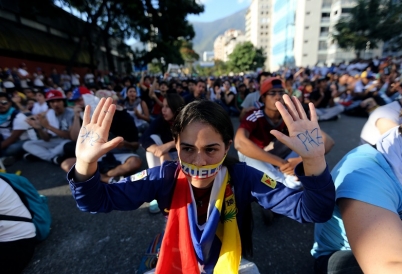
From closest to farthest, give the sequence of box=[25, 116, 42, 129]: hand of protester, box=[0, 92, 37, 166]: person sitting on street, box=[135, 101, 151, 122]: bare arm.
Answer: box=[25, 116, 42, 129]: hand of protester
box=[0, 92, 37, 166]: person sitting on street
box=[135, 101, 151, 122]: bare arm

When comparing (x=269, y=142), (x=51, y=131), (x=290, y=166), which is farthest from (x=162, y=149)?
(x=51, y=131)

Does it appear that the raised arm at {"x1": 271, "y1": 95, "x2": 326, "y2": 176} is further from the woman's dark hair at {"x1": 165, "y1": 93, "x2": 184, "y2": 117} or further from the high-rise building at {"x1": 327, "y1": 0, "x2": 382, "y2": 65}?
the high-rise building at {"x1": 327, "y1": 0, "x2": 382, "y2": 65}

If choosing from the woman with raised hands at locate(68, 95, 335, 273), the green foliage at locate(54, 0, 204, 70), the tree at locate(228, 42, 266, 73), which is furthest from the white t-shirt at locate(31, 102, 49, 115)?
the tree at locate(228, 42, 266, 73)

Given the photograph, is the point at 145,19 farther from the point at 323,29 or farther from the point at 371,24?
the point at 323,29

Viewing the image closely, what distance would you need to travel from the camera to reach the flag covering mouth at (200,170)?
1.30m

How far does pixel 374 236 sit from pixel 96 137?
51.5 inches

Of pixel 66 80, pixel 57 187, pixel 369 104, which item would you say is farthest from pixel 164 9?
pixel 57 187

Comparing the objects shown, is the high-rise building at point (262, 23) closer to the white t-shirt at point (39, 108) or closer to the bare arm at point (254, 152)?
the white t-shirt at point (39, 108)

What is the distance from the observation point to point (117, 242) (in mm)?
2311

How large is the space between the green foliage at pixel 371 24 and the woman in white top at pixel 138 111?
28209 millimetres

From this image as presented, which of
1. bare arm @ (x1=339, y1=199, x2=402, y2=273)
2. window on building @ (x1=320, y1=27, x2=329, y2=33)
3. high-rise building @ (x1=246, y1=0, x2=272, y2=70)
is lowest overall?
bare arm @ (x1=339, y1=199, x2=402, y2=273)

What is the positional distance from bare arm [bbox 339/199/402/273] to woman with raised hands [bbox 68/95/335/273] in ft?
0.45

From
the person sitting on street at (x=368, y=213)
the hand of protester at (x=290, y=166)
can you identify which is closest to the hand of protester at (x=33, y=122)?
the hand of protester at (x=290, y=166)

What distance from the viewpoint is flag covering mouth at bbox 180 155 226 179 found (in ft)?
4.27
